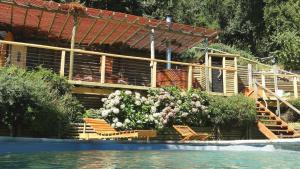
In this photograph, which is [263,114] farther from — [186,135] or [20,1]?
[20,1]

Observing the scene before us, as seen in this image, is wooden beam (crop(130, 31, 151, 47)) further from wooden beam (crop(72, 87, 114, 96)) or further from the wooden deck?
wooden beam (crop(72, 87, 114, 96))

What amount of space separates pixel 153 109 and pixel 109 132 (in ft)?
7.87

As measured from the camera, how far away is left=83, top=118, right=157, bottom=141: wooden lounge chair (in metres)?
11.3

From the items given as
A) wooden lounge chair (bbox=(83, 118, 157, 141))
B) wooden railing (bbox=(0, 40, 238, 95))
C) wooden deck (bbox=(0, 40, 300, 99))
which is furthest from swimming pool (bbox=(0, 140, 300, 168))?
wooden railing (bbox=(0, 40, 238, 95))

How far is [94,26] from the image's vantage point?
16922 millimetres

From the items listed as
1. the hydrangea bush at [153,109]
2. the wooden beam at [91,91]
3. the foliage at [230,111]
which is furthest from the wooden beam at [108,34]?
the foliage at [230,111]

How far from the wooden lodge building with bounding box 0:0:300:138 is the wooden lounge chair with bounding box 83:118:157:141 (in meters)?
1.86

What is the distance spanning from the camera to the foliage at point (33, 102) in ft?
35.4

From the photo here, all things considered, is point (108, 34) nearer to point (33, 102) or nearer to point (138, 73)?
point (138, 73)

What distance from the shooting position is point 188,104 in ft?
47.1

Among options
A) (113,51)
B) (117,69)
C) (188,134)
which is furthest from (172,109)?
(113,51)

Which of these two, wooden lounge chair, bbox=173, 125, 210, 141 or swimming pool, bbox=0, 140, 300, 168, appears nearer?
swimming pool, bbox=0, 140, 300, 168

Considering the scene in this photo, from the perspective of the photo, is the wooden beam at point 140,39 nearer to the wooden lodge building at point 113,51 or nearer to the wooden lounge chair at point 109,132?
the wooden lodge building at point 113,51

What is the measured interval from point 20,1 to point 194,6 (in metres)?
29.7
